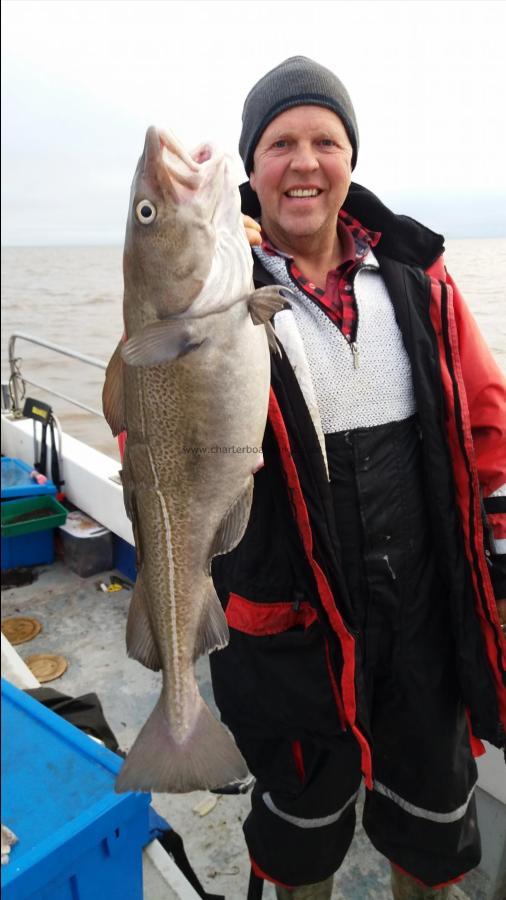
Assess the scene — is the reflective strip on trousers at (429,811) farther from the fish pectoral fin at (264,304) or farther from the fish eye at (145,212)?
the fish eye at (145,212)

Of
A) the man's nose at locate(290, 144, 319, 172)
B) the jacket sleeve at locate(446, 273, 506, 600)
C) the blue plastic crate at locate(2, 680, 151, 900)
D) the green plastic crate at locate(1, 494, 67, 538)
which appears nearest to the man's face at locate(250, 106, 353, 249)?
the man's nose at locate(290, 144, 319, 172)

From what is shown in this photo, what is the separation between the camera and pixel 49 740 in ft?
6.03

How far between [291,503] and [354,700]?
61 centimetres

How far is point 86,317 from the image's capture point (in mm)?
19078

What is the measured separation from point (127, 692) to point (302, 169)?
9.63 feet

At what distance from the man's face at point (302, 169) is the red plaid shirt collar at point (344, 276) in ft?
0.45

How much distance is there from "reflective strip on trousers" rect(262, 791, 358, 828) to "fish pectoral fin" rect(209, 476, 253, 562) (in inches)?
47.5

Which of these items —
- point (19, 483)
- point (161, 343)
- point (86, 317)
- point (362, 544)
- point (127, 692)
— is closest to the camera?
point (161, 343)

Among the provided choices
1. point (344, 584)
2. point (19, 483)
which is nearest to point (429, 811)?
point (344, 584)

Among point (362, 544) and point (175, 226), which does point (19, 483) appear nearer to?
point (362, 544)

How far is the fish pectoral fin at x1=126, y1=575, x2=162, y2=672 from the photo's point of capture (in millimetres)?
1594

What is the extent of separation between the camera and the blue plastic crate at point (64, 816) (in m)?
1.51

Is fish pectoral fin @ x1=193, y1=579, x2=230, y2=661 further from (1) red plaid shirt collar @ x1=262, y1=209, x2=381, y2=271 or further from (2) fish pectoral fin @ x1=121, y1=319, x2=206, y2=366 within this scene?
(1) red plaid shirt collar @ x1=262, y1=209, x2=381, y2=271

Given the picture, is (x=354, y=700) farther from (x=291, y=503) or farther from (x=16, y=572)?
(x=16, y=572)
